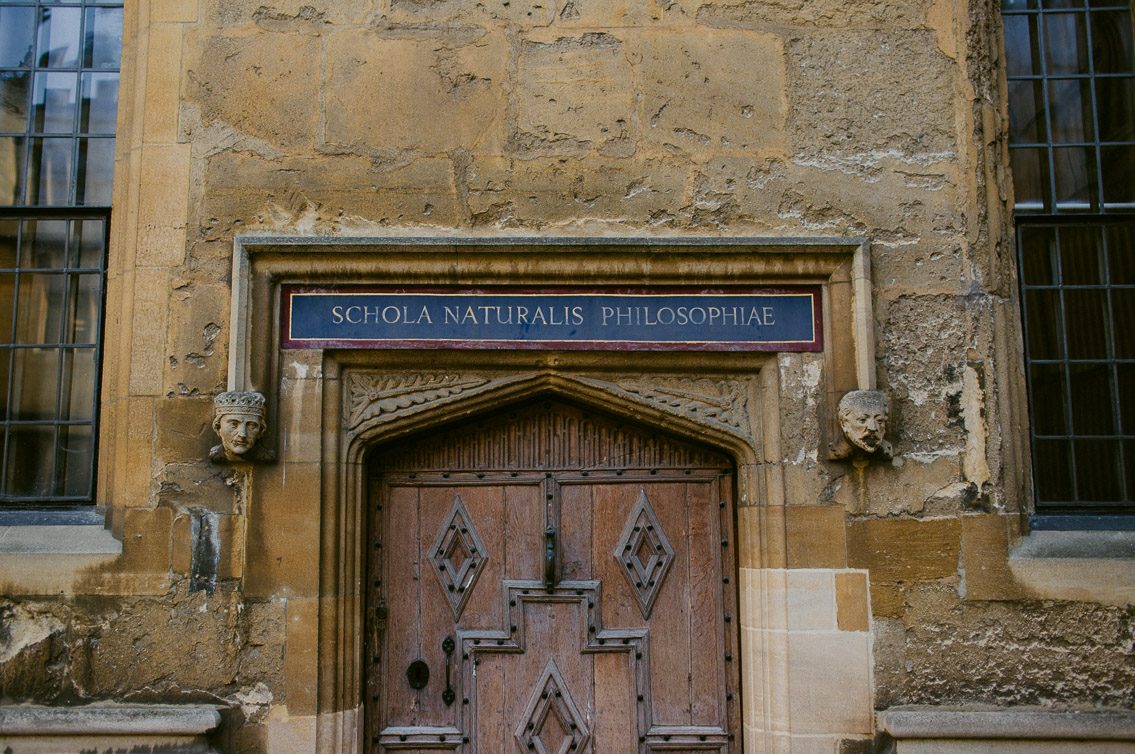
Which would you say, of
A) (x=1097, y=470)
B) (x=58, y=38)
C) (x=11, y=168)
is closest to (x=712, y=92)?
(x=1097, y=470)

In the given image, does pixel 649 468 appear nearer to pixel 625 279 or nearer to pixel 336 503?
pixel 625 279

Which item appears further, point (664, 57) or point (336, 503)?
point (664, 57)

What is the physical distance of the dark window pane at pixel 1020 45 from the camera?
436 cm

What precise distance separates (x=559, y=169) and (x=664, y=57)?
2.47ft

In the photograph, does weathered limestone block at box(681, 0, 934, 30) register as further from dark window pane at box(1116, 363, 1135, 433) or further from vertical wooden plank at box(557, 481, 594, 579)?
vertical wooden plank at box(557, 481, 594, 579)

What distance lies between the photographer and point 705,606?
4000 mm

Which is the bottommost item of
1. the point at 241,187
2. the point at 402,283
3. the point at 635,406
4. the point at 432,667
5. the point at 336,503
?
the point at 432,667

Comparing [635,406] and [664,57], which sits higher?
[664,57]

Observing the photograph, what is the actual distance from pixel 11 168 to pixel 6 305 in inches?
27.8

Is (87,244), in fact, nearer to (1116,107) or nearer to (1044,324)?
(1044,324)

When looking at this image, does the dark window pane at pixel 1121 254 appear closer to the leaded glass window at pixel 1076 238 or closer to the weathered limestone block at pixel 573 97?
the leaded glass window at pixel 1076 238

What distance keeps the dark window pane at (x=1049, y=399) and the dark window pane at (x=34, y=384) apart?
4.72 metres

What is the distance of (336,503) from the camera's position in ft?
12.5

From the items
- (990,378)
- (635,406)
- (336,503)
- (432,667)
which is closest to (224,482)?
(336,503)
